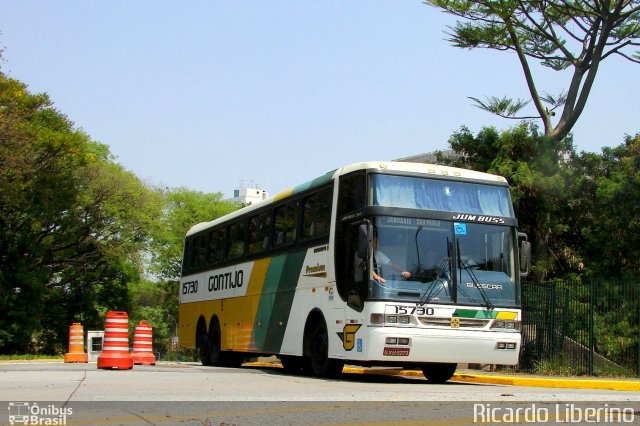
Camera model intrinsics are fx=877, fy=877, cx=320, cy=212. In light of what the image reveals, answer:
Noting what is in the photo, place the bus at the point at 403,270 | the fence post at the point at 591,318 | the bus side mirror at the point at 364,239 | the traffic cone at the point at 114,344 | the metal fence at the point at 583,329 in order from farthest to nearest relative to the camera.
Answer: the fence post at the point at 591,318, the metal fence at the point at 583,329, the traffic cone at the point at 114,344, the bus at the point at 403,270, the bus side mirror at the point at 364,239

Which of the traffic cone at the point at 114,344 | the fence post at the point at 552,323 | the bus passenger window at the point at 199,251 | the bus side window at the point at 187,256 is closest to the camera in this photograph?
the traffic cone at the point at 114,344

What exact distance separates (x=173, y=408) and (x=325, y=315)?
253 inches

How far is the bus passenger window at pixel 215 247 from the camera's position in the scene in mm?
22492

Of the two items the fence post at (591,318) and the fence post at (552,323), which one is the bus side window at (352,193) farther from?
the fence post at (552,323)

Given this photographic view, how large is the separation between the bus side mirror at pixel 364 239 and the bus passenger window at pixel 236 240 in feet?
23.0

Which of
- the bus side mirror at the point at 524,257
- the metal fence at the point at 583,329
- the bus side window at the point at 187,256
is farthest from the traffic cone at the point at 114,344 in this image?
the metal fence at the point at 583,329

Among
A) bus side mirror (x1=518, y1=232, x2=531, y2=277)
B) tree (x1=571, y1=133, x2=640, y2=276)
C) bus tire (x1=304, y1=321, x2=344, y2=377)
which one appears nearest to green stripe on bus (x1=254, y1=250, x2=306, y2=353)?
bus tire (x1=304, y1=321, x2=344, y2=377)

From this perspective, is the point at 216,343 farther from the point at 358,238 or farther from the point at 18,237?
the point at 18,237

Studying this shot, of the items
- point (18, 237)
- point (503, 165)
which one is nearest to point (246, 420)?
point (503, 165)

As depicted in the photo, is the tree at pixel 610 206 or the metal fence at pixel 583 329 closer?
the metal fence at pixel 583 329

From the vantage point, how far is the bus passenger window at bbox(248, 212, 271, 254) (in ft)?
62.7

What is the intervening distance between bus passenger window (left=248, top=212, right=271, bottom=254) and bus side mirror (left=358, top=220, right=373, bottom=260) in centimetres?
517

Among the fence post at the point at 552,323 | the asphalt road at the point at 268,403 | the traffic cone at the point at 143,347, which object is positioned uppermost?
the fence post at the point at 552,323

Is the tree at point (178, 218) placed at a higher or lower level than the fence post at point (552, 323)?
higher
